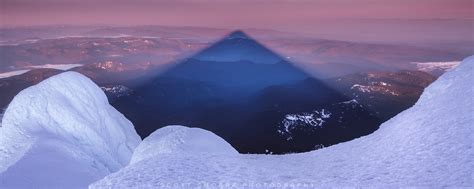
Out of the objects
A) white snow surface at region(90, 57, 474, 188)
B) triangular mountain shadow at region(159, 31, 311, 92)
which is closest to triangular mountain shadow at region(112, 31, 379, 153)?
triangular mountain shadow at region(159, 31, 311, 92)

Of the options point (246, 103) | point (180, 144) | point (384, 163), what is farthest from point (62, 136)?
point (246, 103)

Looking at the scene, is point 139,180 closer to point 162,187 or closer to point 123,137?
point 162,187

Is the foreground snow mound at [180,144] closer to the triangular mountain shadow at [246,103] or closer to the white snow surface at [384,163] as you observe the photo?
the white snow surface at [384,163]

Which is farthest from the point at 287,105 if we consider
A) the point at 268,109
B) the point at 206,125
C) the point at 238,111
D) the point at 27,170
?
the point at 27,170

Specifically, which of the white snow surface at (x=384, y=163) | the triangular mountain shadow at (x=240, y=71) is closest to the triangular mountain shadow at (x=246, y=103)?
the triangular mountain shadow at (x=240, y=71)

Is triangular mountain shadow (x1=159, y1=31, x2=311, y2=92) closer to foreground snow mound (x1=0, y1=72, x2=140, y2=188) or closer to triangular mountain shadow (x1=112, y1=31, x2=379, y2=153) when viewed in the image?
triangular mountain shadow (x1=112, y1=31, x2=379, y2=153)
